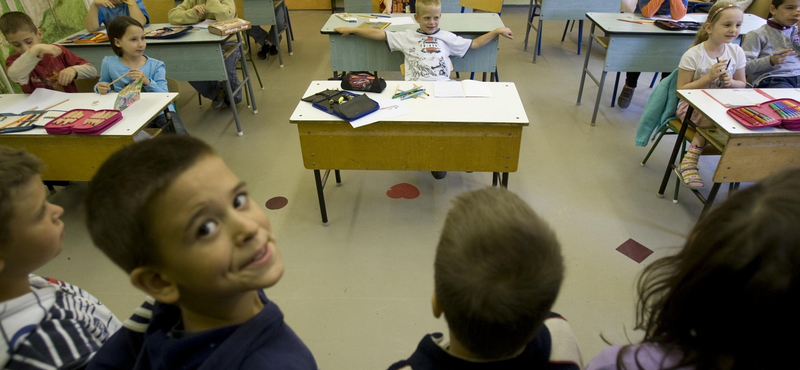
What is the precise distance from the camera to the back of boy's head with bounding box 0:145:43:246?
29.3 inches

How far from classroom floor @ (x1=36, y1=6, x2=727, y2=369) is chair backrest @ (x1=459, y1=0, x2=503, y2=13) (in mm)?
1247

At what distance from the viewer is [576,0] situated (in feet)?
13.8

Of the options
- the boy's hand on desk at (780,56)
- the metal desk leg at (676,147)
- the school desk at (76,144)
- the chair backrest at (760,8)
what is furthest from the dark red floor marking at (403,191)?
the chair backrest at (760,8)

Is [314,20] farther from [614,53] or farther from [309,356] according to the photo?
[309,356]

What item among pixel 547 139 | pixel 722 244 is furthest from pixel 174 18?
pixel 722 244

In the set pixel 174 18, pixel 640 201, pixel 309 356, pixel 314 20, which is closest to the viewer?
pixel 309 356

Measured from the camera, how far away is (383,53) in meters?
3.18

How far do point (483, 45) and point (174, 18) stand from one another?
2420 mm

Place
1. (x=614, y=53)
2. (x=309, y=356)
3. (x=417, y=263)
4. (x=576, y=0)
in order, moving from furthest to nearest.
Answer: (x=576, y=0) < (x=614, y=53) < (x=417, y=263) < (x=309, y=356)

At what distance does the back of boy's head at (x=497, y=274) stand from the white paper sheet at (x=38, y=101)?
8.04 feet

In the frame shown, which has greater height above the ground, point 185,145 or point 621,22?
point 185,145

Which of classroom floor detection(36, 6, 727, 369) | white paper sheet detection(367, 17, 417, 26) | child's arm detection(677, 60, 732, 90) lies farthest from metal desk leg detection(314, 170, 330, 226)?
child's arm detection(677, 60, 732, 90)

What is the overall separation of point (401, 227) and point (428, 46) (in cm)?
134

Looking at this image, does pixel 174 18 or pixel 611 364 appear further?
pixel 174 18
